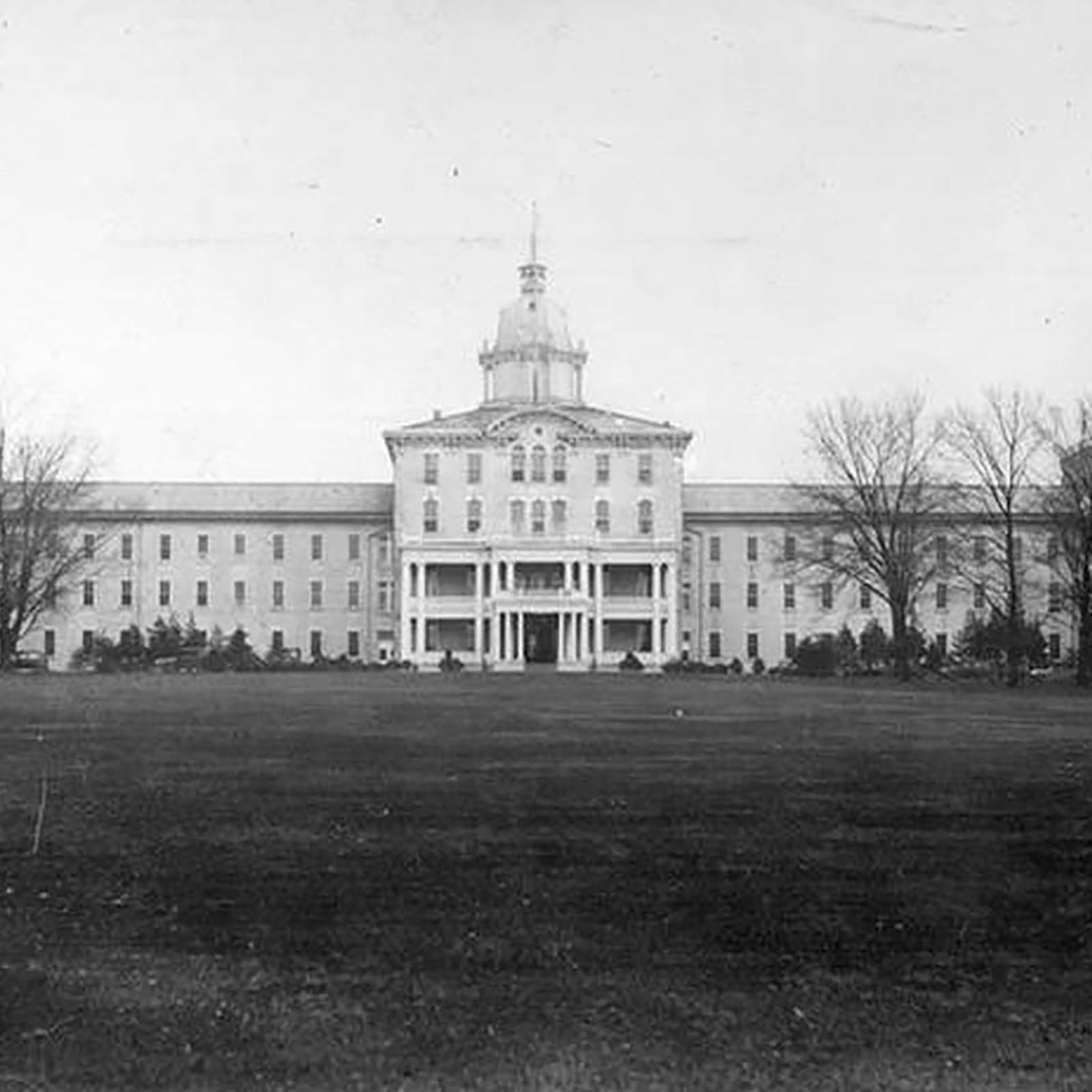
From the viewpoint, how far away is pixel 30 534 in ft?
201

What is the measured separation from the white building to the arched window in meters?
0.11

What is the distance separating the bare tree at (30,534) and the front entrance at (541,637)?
26.4 metres

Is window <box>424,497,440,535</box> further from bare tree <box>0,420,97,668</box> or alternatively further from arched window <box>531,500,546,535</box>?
bare tree <box>0,420,97,668</box>

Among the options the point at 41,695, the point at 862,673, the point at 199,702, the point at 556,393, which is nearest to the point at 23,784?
the point at 199,702

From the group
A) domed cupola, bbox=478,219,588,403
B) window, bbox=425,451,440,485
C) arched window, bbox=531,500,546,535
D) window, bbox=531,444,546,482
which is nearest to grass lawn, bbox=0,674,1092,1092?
arched window, bbox=531,500,546,535

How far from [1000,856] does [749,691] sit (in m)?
29.5

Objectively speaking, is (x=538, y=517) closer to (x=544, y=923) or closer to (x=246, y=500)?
(x=246, y=500)

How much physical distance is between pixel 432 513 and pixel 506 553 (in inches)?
196

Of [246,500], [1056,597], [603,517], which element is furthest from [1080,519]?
[246,500]

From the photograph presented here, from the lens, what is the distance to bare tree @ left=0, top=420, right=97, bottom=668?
60.1 meters

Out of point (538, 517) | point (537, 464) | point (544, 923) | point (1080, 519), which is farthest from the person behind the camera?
point (538, 517)

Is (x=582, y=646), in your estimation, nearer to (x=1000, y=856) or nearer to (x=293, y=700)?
(x=293, y=700)

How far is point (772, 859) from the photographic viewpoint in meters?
12.0

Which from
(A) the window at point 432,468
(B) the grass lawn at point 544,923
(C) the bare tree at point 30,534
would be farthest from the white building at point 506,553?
(B) the grass lawn at point 544,923
